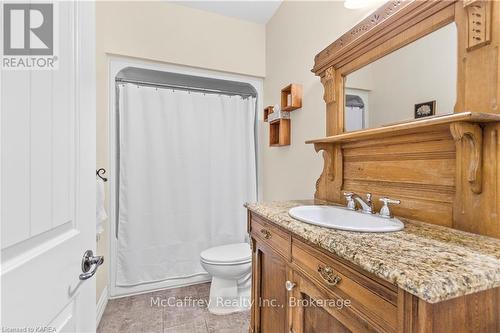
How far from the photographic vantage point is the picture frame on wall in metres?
0.96

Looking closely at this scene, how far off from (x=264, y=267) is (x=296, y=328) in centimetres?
36

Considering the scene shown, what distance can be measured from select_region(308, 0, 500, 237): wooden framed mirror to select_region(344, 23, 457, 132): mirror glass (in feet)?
0.03

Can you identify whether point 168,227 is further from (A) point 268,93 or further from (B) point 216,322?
(A) point 268,93

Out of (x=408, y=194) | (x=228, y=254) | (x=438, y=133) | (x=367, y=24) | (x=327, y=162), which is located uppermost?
(x=367, y=24)

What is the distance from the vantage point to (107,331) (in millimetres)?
1697

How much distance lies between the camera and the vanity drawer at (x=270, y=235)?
3.41ft

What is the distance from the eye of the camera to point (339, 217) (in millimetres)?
1199

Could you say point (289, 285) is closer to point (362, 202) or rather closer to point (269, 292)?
point (269, 292)

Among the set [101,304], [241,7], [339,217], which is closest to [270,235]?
[339,217]

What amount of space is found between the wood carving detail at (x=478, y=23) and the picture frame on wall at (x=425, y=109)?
0.22 metres

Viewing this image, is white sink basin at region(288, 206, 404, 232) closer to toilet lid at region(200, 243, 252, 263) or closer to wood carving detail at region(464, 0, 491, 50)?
wood carving detail at region(464, 0, 491, 50)

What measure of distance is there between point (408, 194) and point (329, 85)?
78cm

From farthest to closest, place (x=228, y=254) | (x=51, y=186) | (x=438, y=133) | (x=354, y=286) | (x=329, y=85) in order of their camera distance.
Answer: (x=228, y=254)
(x=329, y=85)
(x=438, y=133)
(x=354, y=286)
(x=51, y=186)

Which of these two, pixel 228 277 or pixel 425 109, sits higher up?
pixel 425 109
